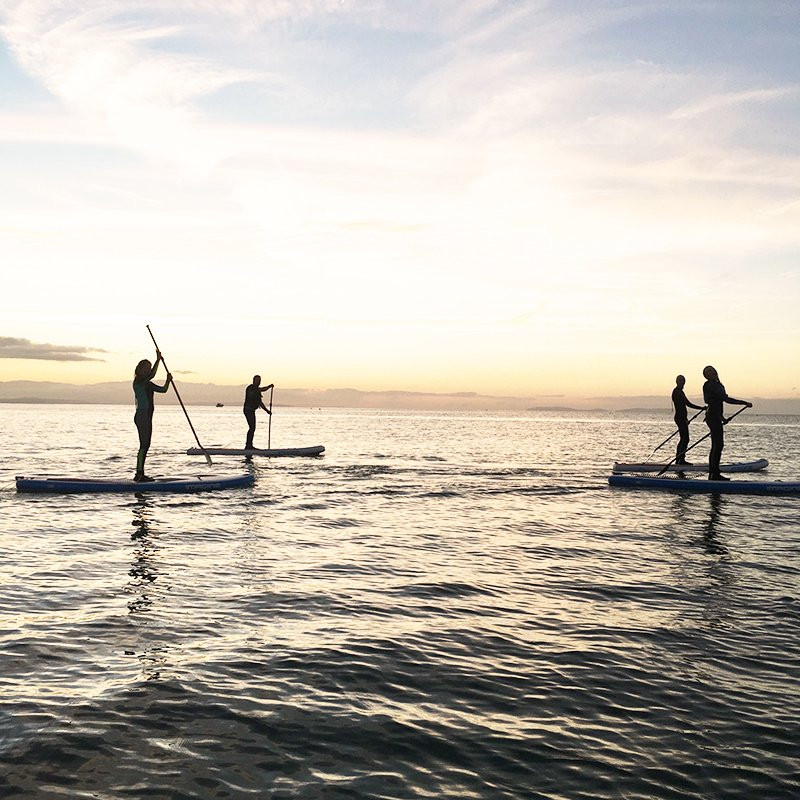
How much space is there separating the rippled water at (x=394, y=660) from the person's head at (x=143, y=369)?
5210 millimetres

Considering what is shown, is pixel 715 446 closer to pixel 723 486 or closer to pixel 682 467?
pixel 723 486

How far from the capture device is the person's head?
19750 mm

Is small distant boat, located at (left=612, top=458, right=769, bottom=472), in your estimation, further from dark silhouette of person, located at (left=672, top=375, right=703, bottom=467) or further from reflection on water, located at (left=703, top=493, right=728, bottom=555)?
reflection on water, located at (left=703, top=493, right=728, bottom=555)

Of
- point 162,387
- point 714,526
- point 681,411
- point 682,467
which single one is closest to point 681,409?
point 681,411

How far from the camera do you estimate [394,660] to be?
292 inches

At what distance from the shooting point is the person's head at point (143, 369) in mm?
19750

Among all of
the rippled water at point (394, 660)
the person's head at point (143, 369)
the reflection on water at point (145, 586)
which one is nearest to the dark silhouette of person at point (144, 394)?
the person's head at point (143, 369)

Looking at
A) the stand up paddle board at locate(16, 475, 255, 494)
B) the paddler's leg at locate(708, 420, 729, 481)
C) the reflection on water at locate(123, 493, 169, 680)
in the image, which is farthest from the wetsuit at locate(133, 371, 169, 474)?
the paddler's leg at locate(708, 420, 729, 481)

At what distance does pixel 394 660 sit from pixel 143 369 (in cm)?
1459

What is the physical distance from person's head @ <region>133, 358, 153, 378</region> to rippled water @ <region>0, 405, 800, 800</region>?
5.21 metres

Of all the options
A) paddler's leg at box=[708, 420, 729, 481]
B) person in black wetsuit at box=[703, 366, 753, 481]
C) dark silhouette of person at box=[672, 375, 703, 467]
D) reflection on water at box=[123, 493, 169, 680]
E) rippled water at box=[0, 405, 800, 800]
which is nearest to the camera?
rippled water at box=[0, 405, 800, 800]

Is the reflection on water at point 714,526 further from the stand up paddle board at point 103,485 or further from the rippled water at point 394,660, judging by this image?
the stand up paddle board at point 103,485

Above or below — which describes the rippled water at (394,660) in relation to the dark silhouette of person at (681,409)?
below

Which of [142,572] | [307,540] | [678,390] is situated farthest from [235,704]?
[678,390]
